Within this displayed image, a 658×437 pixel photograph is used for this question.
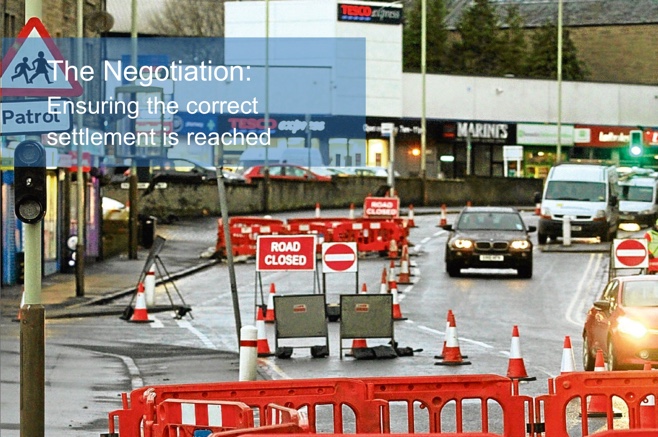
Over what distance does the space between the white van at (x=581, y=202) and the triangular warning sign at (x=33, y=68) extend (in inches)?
1310

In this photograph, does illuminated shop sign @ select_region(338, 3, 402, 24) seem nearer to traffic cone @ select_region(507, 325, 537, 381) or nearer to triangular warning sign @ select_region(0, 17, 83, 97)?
traffic cone @ select_region(507, 325, 537, 381)

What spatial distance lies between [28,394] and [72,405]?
3.79 m

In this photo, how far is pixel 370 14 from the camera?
7725 centimetres

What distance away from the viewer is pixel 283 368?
19.7 m

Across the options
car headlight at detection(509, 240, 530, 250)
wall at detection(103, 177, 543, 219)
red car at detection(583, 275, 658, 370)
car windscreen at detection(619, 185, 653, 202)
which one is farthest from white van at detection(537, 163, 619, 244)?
red car at detection(583, 275, 658, 370)

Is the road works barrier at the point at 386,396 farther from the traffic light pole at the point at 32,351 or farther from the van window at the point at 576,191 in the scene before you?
the van window at the point at 576,191

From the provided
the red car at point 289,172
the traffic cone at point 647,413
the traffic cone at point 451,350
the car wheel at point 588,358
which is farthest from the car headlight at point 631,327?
the red car at point 289,172

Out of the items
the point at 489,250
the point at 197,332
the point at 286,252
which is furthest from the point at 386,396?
the point at 489,250

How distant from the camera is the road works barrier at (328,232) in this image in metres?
41.7

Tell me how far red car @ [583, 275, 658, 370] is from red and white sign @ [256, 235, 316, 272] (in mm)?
6003

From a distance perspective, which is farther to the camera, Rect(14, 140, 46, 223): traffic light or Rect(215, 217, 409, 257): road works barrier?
Rect(215, 217, 409, 257): road works barrier

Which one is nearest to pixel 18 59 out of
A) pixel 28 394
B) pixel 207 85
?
pixel 28 394

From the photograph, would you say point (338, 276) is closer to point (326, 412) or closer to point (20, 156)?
point (326, 412)

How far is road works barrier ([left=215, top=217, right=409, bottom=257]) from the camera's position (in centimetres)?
4169
